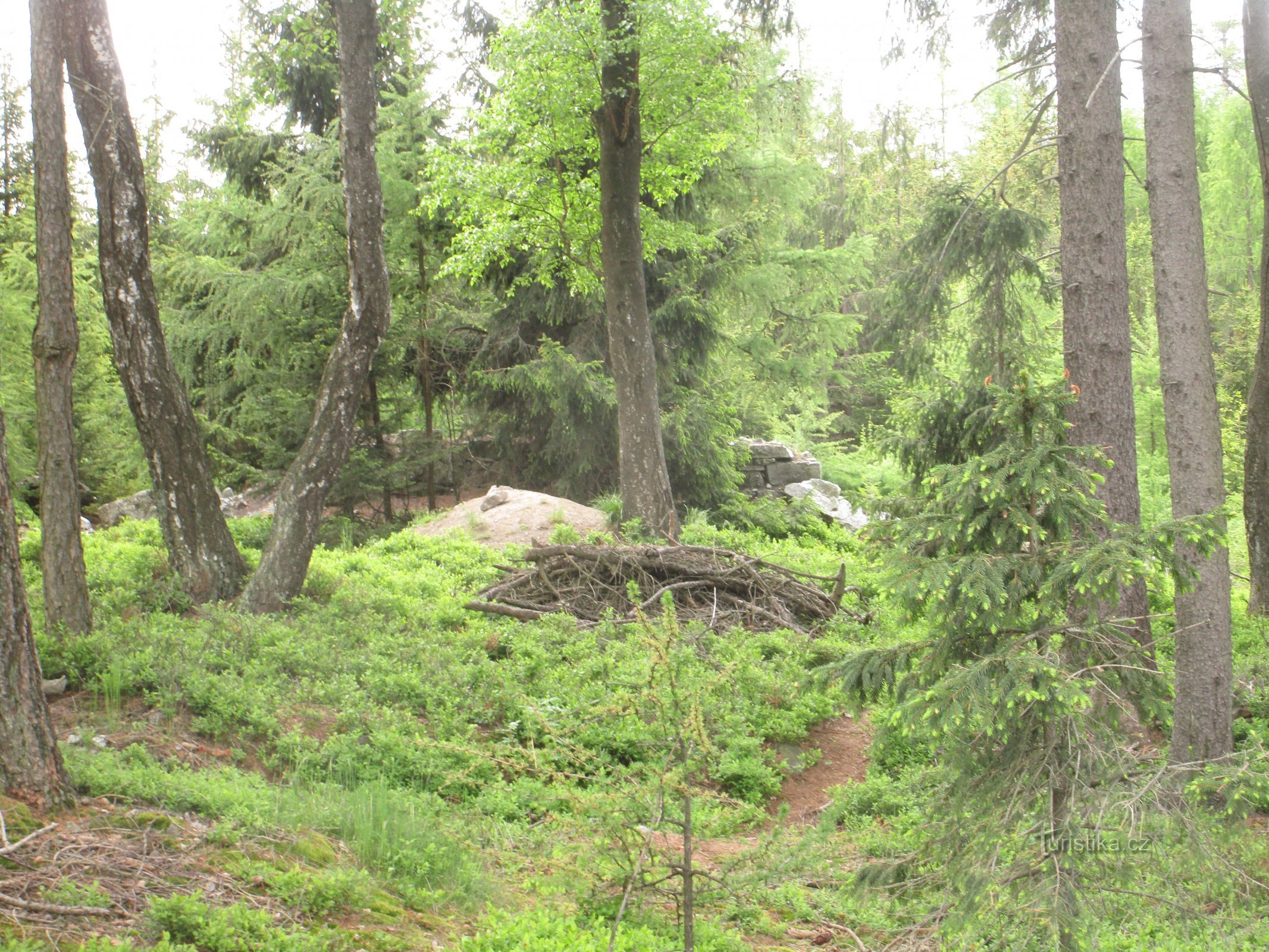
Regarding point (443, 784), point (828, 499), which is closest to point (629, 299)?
point (828, 499)

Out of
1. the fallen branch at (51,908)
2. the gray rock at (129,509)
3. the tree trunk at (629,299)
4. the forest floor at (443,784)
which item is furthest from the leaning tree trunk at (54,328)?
the gray rock at (129,509)

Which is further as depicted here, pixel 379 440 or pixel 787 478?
pixel 787 478

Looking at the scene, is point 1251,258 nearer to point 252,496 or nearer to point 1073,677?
point 252,496

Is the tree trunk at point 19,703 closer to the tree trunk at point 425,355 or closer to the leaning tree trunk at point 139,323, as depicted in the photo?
the leaning tree trunk at point 139,323

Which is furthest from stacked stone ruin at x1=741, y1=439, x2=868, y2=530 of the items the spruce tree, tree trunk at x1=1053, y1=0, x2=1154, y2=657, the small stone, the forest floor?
the spruce tree

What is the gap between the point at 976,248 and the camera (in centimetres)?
902

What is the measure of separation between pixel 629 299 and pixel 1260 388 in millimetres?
7463

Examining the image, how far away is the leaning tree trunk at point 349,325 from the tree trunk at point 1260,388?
27.5 feet

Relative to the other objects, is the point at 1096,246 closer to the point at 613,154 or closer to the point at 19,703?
the point at 613,154

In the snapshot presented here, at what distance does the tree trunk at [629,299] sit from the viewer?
1293 cm

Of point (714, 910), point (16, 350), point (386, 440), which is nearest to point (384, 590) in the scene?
point (714, 910)

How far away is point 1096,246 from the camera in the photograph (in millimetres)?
7465

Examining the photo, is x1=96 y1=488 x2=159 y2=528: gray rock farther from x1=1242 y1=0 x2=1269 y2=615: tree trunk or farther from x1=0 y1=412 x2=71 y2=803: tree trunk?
x1=1242 y1=0 x2=1269 y2=615: tree trunk

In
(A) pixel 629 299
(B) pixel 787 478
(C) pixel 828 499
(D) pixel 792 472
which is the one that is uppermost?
(A) pixel 629 299
